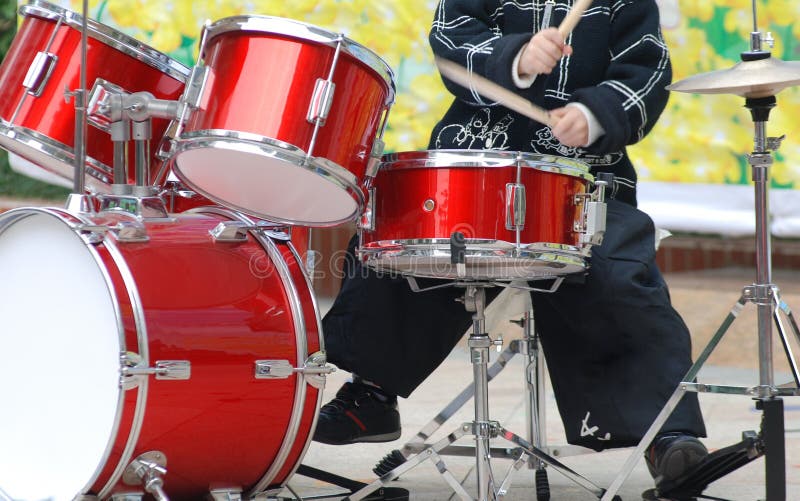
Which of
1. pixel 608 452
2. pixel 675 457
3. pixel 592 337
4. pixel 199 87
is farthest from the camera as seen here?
pixel 608 452

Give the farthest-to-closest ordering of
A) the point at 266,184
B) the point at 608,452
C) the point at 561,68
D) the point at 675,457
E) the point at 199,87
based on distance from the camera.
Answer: the point at 608,452 < the point at 561,68 < the point at 675,457 < the point at 266,184 < the point at 199,87

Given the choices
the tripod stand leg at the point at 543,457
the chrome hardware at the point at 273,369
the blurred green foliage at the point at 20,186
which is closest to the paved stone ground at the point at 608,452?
the tripod stand leg at the point at 543,457

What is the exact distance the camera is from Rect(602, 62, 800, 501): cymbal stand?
2.12 metres

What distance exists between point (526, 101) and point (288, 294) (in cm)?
65

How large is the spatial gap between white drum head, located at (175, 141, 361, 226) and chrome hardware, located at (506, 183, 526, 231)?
1.01ft

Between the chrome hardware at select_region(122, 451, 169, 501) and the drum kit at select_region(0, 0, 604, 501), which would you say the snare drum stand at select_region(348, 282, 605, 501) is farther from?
the chrome hardware at select_region(122, 451, 169, 501)

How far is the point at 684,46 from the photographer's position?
424 cm

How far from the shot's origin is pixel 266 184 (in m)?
2.27

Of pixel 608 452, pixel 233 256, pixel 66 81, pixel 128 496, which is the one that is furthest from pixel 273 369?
pixel 608 452

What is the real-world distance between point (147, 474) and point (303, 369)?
369 mm

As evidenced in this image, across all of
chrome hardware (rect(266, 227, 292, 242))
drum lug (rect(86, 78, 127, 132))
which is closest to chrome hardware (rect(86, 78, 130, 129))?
drum lug (rect(86, 78, 127, 132))

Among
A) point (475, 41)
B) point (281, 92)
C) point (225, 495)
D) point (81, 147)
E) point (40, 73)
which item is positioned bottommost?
point (225, 495)

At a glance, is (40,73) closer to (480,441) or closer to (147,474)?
(147,474)

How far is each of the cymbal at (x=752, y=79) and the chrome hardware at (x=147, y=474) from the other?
124 cm
